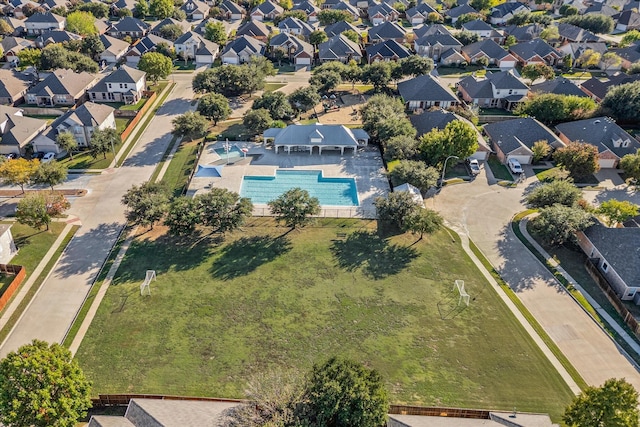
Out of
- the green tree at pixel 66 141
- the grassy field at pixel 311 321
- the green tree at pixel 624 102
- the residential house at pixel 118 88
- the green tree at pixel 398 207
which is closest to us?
the grassy field at pixel 311 321

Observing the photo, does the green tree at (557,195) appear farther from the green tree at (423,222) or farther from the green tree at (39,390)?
the green tree at (39,390)

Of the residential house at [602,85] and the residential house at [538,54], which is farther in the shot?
the residential house at [538,54]

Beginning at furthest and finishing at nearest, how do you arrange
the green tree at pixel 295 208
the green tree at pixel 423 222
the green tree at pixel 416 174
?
the green tree at pixel 416 174 → the green tree at pixel 295 208 → the green tree at pixel 423 222

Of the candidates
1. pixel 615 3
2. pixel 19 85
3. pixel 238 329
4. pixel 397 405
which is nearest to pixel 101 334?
pixel 238 329

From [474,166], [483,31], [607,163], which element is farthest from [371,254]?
[483,31]

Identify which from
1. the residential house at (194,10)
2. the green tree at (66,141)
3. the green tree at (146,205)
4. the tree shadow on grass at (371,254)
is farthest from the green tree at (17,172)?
the residential house at (194,10)

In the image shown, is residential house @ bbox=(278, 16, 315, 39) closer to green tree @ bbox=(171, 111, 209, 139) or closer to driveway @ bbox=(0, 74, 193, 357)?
driveway @ bbox=(0, 74, 193, 357)

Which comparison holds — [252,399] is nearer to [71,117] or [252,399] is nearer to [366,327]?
[366,327]
